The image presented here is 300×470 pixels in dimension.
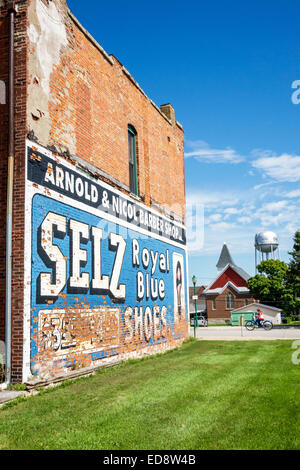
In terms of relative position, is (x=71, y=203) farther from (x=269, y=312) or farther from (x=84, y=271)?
(x=269, y=312)

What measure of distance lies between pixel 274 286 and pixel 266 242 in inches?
618

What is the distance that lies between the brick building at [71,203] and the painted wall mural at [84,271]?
0.03 meters

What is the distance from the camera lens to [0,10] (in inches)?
364

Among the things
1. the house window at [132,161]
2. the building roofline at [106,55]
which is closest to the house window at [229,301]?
the building roofline at [106,55]

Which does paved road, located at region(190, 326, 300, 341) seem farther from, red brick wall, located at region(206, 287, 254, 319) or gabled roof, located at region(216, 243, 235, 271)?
gabled roof, located at region(216, 243, 235, 271)

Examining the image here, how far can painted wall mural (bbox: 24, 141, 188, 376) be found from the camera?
862 centimetres

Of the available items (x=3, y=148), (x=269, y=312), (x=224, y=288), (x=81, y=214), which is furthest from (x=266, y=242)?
(x=3, y=148)

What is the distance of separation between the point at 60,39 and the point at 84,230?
476 centimetres

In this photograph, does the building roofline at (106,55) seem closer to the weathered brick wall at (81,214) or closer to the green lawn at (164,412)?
the weathered brick wall at (81,214)

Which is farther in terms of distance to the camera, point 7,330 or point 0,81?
point 0,81

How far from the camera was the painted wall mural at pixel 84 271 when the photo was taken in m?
8.62

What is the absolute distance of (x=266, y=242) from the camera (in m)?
60.7

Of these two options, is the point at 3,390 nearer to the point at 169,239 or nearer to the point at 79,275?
the point at 79,275
